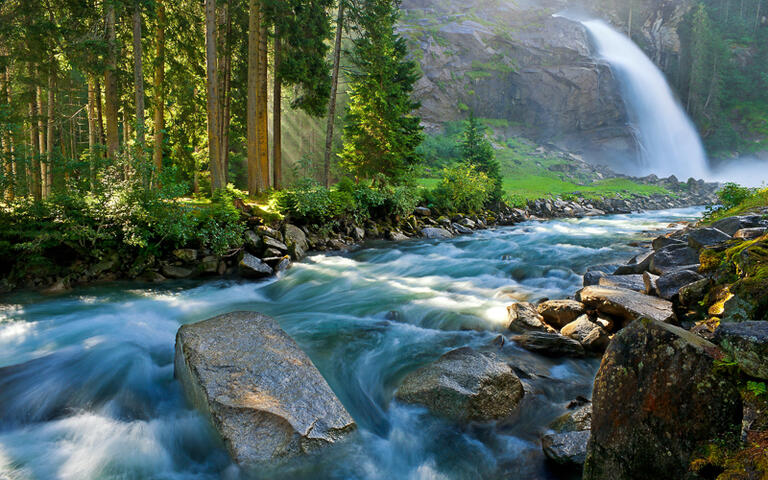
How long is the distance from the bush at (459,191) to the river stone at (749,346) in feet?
63.6

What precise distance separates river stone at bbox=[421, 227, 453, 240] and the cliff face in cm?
4914

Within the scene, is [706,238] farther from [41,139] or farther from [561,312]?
[41,139]

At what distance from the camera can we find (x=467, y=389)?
172 inches

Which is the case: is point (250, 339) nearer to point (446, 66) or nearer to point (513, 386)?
point (513, 386)

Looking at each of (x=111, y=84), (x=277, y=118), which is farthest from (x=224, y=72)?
(x=111, y=84)

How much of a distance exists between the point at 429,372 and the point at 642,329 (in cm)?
257

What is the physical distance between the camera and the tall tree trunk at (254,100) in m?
15.0

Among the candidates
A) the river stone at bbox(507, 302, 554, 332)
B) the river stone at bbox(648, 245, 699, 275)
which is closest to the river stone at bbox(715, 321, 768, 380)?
the river stone at bbox(507, 302, 554, 332)

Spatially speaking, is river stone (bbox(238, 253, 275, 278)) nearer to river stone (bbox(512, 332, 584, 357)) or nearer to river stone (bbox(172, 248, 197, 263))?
river stone (bbox(172, 248, 197, 263))

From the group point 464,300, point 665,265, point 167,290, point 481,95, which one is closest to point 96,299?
point 167,290

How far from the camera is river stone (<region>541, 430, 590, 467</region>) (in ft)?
11.3

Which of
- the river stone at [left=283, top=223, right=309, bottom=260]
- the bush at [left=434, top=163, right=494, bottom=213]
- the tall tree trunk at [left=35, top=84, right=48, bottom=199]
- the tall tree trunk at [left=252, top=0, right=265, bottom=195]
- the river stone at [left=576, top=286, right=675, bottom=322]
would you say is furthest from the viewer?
the bush at [left=434, top=163, right=494, bottom=213]

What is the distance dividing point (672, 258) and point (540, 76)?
73300mm

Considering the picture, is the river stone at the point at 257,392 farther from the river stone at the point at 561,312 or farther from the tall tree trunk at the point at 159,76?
the tall tree trunk at the point at 159,76
